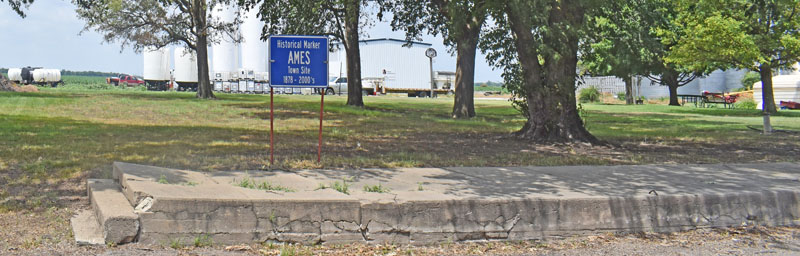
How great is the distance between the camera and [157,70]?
52.7 m

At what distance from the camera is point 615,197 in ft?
23.3

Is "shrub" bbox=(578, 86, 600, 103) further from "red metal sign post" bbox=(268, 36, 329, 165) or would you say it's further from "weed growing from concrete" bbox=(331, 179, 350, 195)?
"weed growing from concrete" bbox=(331, 179, 350, 195)

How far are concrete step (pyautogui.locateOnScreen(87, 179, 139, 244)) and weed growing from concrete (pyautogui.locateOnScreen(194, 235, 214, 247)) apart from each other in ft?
1.55

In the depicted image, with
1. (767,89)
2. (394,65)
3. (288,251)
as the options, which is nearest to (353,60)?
(767,89)

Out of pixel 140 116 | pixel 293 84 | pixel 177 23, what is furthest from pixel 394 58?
pixel 293 84

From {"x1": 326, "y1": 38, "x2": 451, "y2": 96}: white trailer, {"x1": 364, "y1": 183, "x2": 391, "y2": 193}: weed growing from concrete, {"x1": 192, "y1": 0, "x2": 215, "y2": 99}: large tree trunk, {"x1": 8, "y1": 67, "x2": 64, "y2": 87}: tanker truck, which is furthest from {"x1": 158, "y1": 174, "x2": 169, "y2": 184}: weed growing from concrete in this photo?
{"x1": 8, "y1": 67, "x2": 64, "y2": 87}: tanker truck

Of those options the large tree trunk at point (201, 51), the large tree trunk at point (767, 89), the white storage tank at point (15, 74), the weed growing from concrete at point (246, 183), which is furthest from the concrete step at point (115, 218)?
the white storage tank at point (15, 74)

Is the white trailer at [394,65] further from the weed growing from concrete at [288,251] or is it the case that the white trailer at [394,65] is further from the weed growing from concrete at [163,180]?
the weed growing from concrete at [288,251]

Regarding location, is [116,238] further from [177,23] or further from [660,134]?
[177,23]

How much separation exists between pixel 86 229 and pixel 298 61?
3.71 m

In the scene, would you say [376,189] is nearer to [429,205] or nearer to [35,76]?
[429,205]

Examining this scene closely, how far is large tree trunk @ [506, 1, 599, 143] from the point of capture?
505 inches

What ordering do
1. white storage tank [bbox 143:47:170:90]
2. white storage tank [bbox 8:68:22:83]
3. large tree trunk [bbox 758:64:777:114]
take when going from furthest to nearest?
white storage tank [bbox 8:68:22:83] → white storage tank [bbox 143:47:170:90] → large tree trunk [bbox 758:64:777:114]

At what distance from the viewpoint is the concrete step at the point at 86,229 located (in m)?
5.76
